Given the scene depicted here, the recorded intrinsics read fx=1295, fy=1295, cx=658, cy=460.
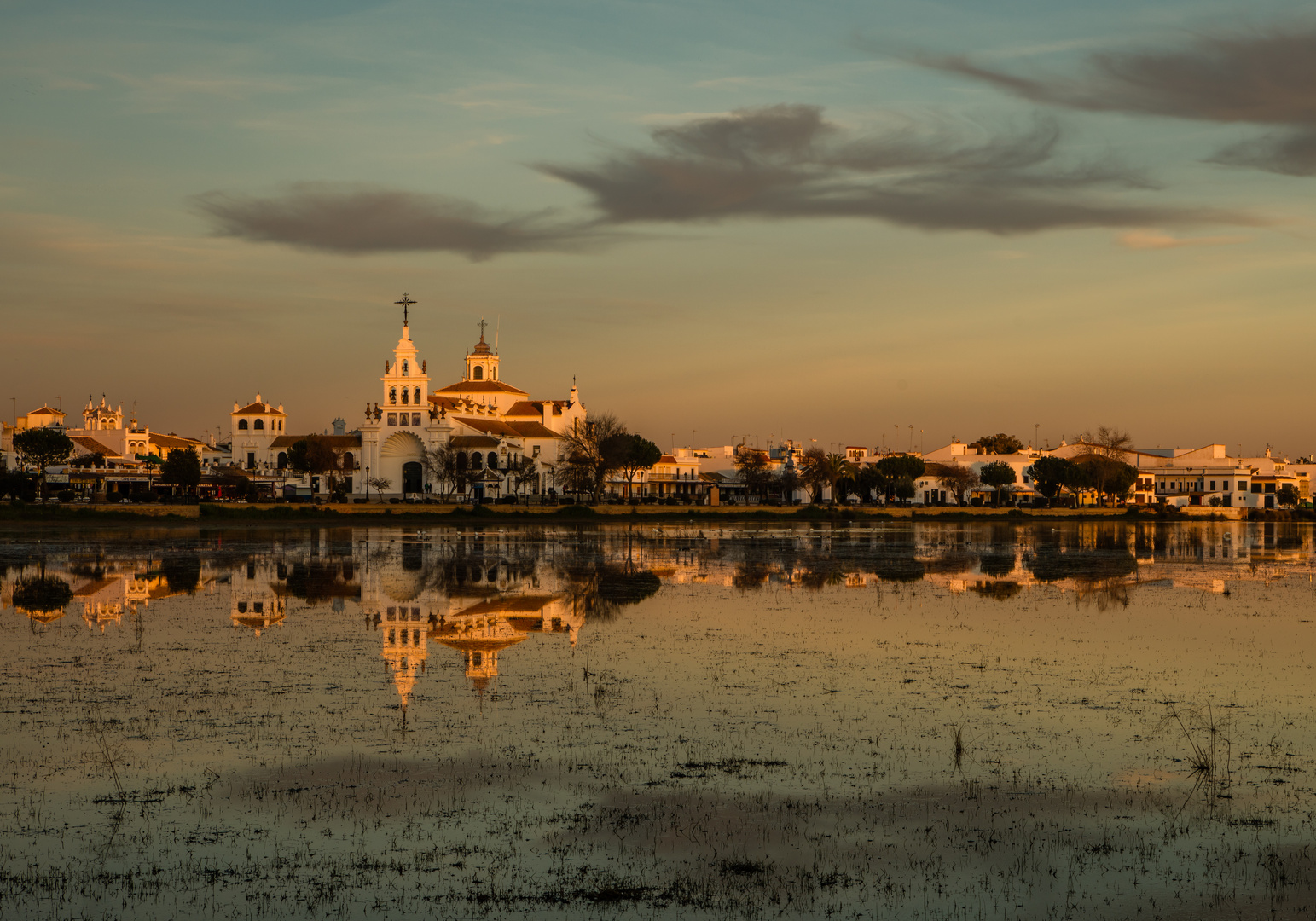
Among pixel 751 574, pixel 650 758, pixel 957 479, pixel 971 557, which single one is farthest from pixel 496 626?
pixel 957 479

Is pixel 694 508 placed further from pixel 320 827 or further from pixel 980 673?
pixel 320 827

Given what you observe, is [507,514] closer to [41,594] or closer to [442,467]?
[442,467]

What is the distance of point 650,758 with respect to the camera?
1419 centimetres

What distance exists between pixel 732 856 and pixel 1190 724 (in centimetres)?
817

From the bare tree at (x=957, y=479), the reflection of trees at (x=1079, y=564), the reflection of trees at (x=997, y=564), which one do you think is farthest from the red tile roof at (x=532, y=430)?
the reflection of trees at (x=997, y=564)

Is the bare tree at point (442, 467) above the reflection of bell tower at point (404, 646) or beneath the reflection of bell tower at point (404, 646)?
above

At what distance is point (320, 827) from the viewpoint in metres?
11.6

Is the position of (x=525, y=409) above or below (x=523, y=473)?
above

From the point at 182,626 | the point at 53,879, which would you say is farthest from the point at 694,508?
the point at 53,879

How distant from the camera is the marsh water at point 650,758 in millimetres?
10297

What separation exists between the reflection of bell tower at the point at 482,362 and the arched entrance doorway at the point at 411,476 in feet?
79.3

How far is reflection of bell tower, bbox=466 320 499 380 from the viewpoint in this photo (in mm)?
142375

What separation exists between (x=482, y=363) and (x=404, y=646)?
122m

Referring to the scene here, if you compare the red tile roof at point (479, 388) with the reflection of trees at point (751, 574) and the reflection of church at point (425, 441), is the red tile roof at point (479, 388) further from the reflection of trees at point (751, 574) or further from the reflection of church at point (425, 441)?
the reflection of trees at point (751, 574)
